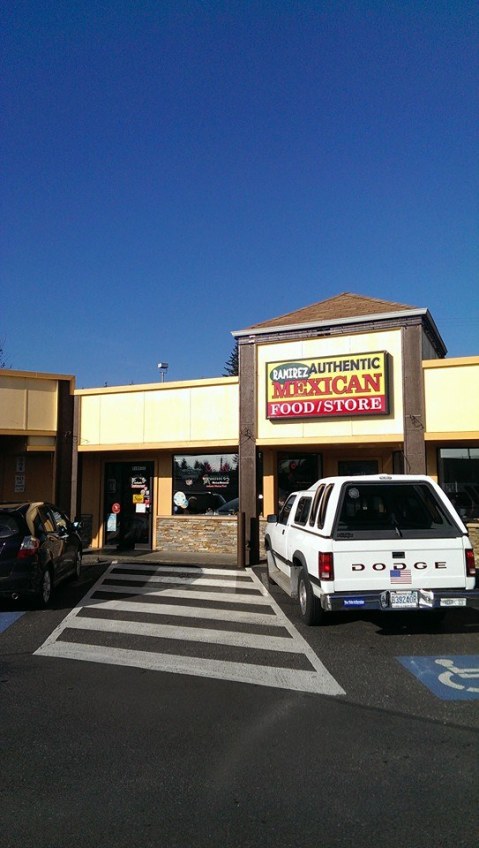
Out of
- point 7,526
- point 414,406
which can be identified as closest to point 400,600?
point 7,526

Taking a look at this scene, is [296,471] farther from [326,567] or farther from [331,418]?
[326,567]

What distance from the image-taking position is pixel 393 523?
7.83 m

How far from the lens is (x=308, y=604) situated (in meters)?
7.87

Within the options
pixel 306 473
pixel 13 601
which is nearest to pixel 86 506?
pixel 306 473

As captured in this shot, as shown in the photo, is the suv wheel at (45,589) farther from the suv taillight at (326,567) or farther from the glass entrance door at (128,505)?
the glass entrance door at (128,505)

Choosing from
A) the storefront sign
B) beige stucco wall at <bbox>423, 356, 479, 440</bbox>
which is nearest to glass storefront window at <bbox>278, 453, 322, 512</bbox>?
the storefront sign

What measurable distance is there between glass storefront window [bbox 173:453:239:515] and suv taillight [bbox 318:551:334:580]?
857cm

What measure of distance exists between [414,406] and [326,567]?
6.85 metres

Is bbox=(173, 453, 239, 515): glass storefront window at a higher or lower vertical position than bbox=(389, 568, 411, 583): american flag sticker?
higher

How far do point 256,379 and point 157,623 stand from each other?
299 inches

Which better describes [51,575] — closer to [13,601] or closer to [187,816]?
[13,601]

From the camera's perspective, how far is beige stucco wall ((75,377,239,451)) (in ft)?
49.2

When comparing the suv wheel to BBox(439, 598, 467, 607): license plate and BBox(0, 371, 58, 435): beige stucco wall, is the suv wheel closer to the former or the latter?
BBox(439, 598, 467, 607): license plate

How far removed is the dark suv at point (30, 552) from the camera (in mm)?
8617
